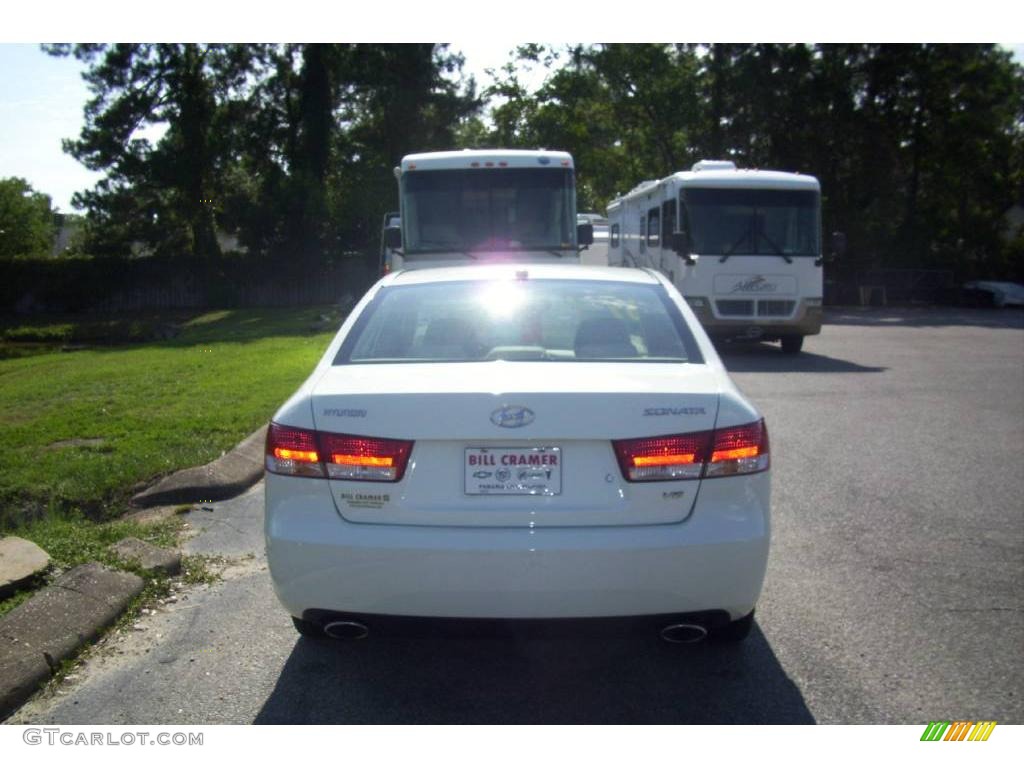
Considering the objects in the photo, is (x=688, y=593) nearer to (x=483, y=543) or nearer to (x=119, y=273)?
(x=483, y=543)

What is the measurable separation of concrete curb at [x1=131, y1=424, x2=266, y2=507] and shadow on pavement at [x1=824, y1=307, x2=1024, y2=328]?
21392mm

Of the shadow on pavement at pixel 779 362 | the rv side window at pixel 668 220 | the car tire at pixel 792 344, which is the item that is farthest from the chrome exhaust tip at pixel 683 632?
the car tire at pixel 792 344

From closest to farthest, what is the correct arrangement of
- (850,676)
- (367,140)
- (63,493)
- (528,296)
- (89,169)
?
1. (850,676)
2. (528,296)
3. (63,493)
4. (89,169)
5. (367,140)

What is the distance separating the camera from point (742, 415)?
3.99 metres

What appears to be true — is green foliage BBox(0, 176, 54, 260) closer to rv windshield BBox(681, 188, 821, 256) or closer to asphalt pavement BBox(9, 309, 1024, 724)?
rv windshield BBox(681, 188, 821, 256)

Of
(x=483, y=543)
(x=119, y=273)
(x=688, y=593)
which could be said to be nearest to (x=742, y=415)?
(x=688, y=593)

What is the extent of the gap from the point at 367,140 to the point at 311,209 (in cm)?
377

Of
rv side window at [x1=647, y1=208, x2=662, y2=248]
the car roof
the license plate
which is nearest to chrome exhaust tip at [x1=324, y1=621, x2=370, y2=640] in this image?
the license plate

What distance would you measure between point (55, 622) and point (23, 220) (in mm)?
71136

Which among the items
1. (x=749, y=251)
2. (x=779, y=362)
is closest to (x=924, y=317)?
(x=749, y=251)

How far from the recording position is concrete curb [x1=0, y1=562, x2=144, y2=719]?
4.18m

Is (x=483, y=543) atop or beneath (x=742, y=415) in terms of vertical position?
beneath
